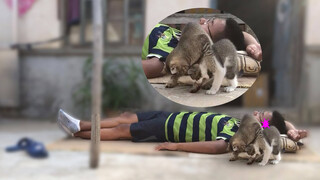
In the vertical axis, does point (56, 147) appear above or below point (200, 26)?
below

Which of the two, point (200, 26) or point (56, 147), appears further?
point (56, 147)

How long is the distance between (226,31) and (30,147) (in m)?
0.48

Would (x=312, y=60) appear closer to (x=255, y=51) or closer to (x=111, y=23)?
(x=255, y=51)

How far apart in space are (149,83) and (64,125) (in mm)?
86

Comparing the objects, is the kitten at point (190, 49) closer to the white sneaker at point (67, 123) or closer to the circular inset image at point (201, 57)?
the circular inset image at point (201, 57)

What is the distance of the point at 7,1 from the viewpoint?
443mm

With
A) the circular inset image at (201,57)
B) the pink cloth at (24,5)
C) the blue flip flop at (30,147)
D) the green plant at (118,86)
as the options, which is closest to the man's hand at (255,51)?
the circular inset image at (201,57)

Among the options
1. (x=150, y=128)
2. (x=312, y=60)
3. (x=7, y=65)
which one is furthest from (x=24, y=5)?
(x=312, y=60)

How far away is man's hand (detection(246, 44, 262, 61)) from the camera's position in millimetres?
323

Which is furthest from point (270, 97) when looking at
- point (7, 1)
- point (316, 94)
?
point (7, 1)

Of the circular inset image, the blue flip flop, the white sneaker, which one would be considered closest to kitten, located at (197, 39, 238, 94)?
the circular inset image

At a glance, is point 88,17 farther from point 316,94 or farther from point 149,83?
point 316,94

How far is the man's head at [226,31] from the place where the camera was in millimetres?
319

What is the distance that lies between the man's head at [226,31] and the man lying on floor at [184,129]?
70mm
